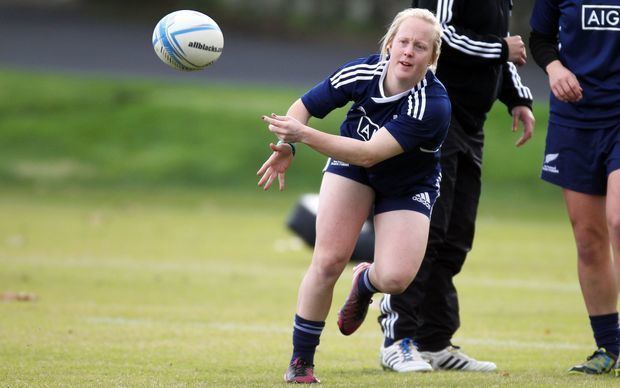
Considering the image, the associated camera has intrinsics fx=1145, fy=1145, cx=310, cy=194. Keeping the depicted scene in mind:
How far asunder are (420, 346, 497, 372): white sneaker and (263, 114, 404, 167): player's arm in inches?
63.7

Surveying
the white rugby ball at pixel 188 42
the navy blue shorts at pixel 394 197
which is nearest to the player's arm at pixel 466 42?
the navy blue shorts at pixel 394 197

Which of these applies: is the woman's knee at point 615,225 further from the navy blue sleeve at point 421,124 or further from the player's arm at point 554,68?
the navy blue sleeve at point 421,124

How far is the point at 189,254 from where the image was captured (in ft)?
43.5

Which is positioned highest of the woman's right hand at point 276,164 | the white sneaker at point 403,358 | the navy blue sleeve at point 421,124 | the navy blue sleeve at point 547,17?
the navy blue sleeve at point 547,17

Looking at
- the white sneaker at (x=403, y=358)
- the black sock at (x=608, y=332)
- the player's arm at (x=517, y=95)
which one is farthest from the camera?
the player's arm at (x=517, y=95)

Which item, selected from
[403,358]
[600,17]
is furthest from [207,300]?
[600,17]

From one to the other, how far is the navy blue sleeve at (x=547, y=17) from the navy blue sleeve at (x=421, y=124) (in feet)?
3.78

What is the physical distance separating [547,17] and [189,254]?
23.7 feet

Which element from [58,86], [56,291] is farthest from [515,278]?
[58,86]

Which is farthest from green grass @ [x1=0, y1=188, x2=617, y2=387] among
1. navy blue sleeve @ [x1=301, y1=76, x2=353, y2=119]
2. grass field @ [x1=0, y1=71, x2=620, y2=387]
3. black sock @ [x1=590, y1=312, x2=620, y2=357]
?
navy blue sleeve @ [x1=301, y1=76, x2=353, y2=119]

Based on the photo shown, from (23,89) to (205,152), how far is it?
4.50m

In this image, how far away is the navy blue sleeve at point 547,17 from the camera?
681 centimetres

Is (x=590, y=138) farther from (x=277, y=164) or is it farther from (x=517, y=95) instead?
(x=277, y=164)

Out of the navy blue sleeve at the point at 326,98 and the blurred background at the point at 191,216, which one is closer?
the navy blue sleeve at the point at 326,98
